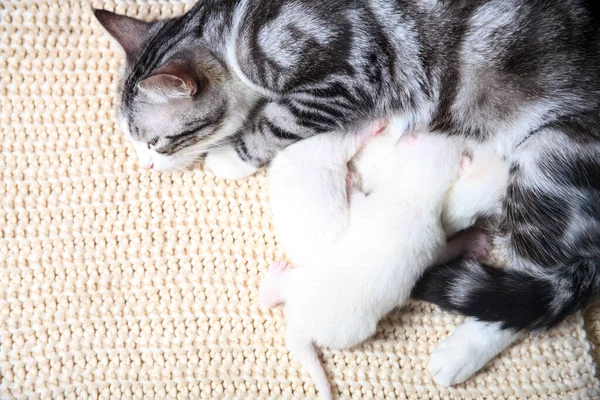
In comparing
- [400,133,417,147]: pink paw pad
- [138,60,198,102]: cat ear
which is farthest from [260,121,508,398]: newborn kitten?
[138,60,198,102]: cat ear

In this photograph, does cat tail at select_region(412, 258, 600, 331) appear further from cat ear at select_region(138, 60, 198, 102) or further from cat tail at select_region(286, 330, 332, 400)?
cat ear at select_region(138, 60, 198, 102)

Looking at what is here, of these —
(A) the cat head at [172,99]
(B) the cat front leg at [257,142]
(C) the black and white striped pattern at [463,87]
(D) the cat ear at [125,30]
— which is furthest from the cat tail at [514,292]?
(D) the cat ear at [125,30]

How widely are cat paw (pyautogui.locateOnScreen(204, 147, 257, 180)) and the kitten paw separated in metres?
0.22

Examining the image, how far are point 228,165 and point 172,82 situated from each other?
0.95 ft

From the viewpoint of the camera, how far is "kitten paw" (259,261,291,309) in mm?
1234

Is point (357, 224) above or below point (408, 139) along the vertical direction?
below

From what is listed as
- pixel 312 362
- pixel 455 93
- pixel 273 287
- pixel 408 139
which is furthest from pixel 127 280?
pixel 455 93

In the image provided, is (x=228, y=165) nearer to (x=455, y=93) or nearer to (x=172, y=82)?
(x=172, y=82)

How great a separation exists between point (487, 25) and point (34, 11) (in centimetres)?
103

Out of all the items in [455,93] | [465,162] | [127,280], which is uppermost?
[455,93]

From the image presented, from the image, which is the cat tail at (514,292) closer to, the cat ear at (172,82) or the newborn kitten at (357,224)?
the newborn kitten at (357,224)

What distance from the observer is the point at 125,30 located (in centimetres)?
125

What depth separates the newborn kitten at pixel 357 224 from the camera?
112 centimetres

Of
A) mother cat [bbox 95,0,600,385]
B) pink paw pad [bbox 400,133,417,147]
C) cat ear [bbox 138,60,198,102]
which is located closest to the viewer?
cat ear [bbox 138,60,198,102]
